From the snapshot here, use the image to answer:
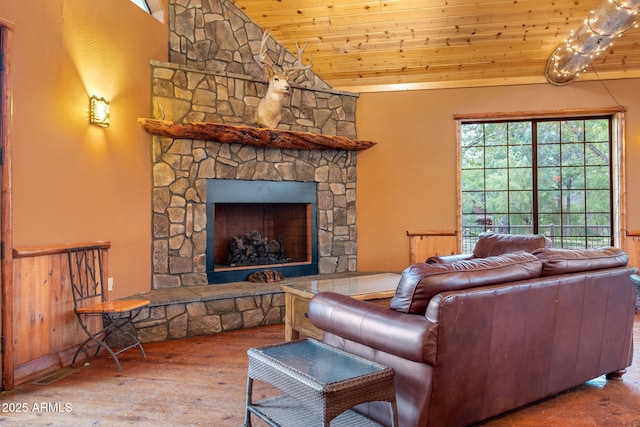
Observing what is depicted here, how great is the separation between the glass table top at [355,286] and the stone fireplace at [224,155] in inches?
56.0

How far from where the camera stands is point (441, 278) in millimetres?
2201

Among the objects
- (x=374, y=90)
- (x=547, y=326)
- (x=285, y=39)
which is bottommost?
(x=547, y=326)

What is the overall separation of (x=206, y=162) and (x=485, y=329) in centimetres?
337

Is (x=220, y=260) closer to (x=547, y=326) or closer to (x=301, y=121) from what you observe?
(x=301, y=121)

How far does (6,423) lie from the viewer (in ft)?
8.20

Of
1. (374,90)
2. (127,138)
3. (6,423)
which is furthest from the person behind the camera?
(374,90)

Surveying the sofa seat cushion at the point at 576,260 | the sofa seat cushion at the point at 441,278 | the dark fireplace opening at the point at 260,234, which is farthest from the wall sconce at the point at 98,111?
the sofa seat cushion at the point at 576,260

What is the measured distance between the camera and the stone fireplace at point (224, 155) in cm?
461

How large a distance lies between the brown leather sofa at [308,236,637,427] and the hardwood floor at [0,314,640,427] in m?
0.14

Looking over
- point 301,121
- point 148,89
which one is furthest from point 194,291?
point 301,121

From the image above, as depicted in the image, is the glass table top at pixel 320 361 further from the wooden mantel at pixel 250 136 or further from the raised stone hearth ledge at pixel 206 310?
the wooden mantel at pixel 250 136

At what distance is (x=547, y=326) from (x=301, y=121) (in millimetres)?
3714

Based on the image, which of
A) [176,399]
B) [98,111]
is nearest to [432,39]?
[98,111]

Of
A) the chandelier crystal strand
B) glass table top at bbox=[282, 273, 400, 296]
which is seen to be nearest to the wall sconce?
glass table top at bbox=[282, 273, 400, 296]
